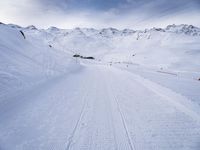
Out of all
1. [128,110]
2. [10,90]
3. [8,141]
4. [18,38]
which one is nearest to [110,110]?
[128,110]

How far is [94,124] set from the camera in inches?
177

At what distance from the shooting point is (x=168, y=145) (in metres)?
3.66

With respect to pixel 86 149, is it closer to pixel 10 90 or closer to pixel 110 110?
pixel 110 110

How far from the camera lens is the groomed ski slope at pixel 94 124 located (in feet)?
11.8

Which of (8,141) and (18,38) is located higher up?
(18,38)

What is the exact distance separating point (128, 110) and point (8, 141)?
3.54 m

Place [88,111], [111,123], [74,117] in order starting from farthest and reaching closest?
[88,111] < [74,117] < [111,123]

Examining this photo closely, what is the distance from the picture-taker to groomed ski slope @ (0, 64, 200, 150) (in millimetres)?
3594

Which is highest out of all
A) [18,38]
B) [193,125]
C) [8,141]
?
[18,38]

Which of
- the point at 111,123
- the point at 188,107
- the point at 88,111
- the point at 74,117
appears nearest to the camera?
the point at 111,123

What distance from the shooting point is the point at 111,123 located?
4.58m

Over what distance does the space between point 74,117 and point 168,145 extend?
2.51 m

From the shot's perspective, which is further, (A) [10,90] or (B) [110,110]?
(A) [10,90]

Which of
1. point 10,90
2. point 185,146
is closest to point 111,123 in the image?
point 185,146
